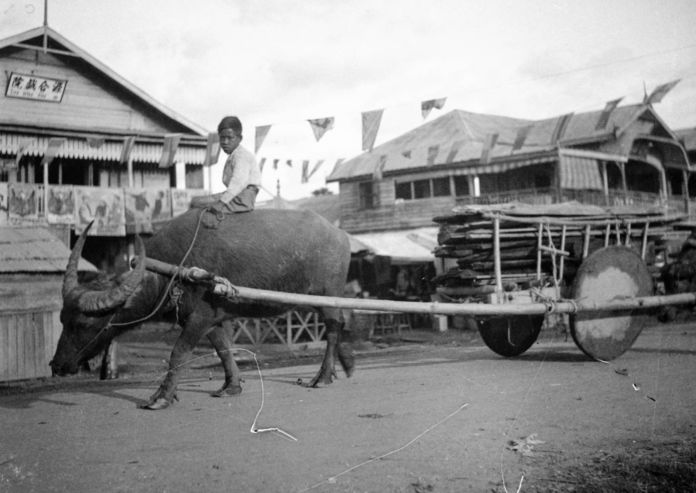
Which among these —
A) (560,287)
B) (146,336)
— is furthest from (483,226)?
(146,336)

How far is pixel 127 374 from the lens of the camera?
10195mm

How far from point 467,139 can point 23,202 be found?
17185 mm

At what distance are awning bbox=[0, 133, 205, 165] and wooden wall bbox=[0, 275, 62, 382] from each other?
7.22 metres

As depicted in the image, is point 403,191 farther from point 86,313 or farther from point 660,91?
point 86,313

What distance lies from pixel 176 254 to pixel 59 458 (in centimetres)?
229

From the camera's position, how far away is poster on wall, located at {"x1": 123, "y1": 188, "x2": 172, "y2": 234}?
17.0 m

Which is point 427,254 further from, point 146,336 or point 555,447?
point 555,447

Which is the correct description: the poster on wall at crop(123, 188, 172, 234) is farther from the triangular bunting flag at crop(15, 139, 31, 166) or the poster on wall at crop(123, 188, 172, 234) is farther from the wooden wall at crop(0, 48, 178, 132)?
the triangular bunting flag at crop(15, 139, 31, 166)

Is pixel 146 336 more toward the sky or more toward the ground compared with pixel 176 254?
more toward the ground

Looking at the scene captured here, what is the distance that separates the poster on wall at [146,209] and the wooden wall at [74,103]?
2118mm

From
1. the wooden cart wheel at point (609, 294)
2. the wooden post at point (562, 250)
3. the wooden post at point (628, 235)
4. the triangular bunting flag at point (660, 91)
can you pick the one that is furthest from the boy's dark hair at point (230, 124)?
the triangular bunting flag at point (660, 91)

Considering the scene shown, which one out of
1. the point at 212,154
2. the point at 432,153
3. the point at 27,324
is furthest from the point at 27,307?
the point at 432,153

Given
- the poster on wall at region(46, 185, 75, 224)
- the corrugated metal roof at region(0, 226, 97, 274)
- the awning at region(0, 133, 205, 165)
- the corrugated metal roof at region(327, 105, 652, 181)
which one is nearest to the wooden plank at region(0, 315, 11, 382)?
the corrugated metal roof at region(0, 226, 97, 274)

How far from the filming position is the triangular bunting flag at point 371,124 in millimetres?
13484
